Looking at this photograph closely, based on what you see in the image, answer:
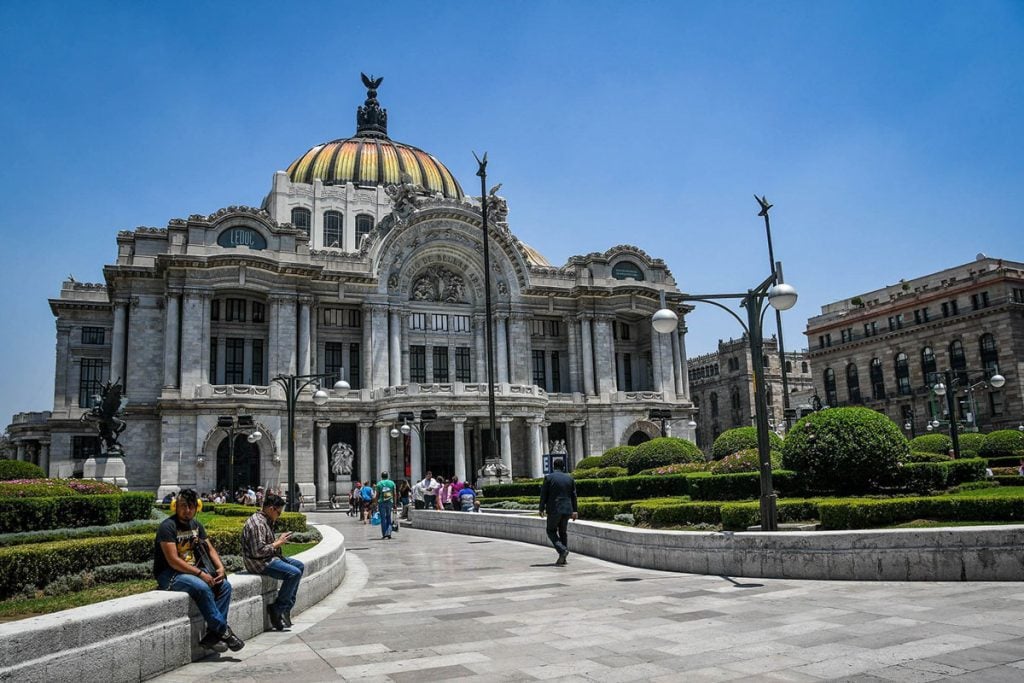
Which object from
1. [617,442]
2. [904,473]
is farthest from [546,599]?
[617,442]

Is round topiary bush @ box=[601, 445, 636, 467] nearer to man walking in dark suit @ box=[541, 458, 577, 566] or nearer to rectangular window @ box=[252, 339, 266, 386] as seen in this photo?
man walking in dark suit @ box=[541, 458, 577, 566]

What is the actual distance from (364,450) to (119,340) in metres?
15.7

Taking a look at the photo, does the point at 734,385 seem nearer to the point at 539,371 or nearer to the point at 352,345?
the point at 539,371

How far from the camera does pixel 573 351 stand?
2272 inches

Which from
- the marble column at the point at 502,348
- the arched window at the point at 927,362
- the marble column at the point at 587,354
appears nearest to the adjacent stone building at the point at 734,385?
the arched window at the point at 927,362

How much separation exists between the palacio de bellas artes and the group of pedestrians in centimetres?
2744

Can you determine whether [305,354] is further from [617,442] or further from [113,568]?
[113,568]

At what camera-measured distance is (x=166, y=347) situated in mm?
45969

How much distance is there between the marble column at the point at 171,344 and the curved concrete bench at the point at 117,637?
39.5 meters

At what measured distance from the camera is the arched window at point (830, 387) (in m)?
78.1

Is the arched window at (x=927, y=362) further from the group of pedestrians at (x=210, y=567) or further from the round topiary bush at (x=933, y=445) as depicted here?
the group of pedestrians at (x=210, y=567)

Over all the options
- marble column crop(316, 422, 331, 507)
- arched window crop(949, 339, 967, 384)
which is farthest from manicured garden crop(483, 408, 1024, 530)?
arched window crop(949, 339, 967, 384)

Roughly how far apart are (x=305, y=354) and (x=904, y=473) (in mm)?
37571

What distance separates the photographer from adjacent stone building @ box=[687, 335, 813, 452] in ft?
281
